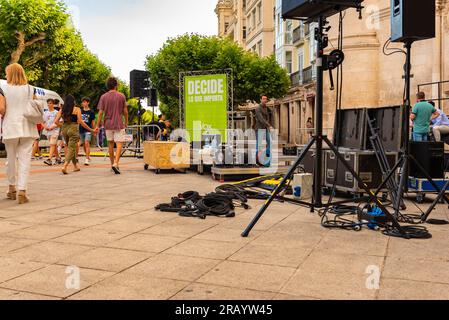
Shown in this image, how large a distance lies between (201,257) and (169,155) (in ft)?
27.1

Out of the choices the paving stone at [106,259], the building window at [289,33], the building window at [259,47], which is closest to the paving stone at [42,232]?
the paving stone at [106,259]

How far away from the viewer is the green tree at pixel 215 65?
40281mm

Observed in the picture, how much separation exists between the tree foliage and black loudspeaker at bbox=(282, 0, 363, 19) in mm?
29581

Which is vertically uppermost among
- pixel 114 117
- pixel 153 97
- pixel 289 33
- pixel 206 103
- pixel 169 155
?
pixel 289 33

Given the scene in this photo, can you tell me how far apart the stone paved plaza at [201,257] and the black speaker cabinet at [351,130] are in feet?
7.12

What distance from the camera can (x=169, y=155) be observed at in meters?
12.3

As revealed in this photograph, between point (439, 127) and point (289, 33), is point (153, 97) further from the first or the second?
point (289, 33)

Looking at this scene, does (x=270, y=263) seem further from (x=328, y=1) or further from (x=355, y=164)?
(x=355, y=164)

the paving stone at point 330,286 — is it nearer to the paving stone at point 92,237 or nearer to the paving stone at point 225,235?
the paving stone at point 225,235

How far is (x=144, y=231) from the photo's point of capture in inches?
208

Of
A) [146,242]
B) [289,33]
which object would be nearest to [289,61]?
[289,33]

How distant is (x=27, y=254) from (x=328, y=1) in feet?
11.8

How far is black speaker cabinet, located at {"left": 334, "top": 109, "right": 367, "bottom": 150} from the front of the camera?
28.3 ft

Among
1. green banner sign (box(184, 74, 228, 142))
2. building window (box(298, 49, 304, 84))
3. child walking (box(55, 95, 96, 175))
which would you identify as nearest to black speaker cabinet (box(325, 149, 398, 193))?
green banner sign (box(184, 74, 228, 142))
